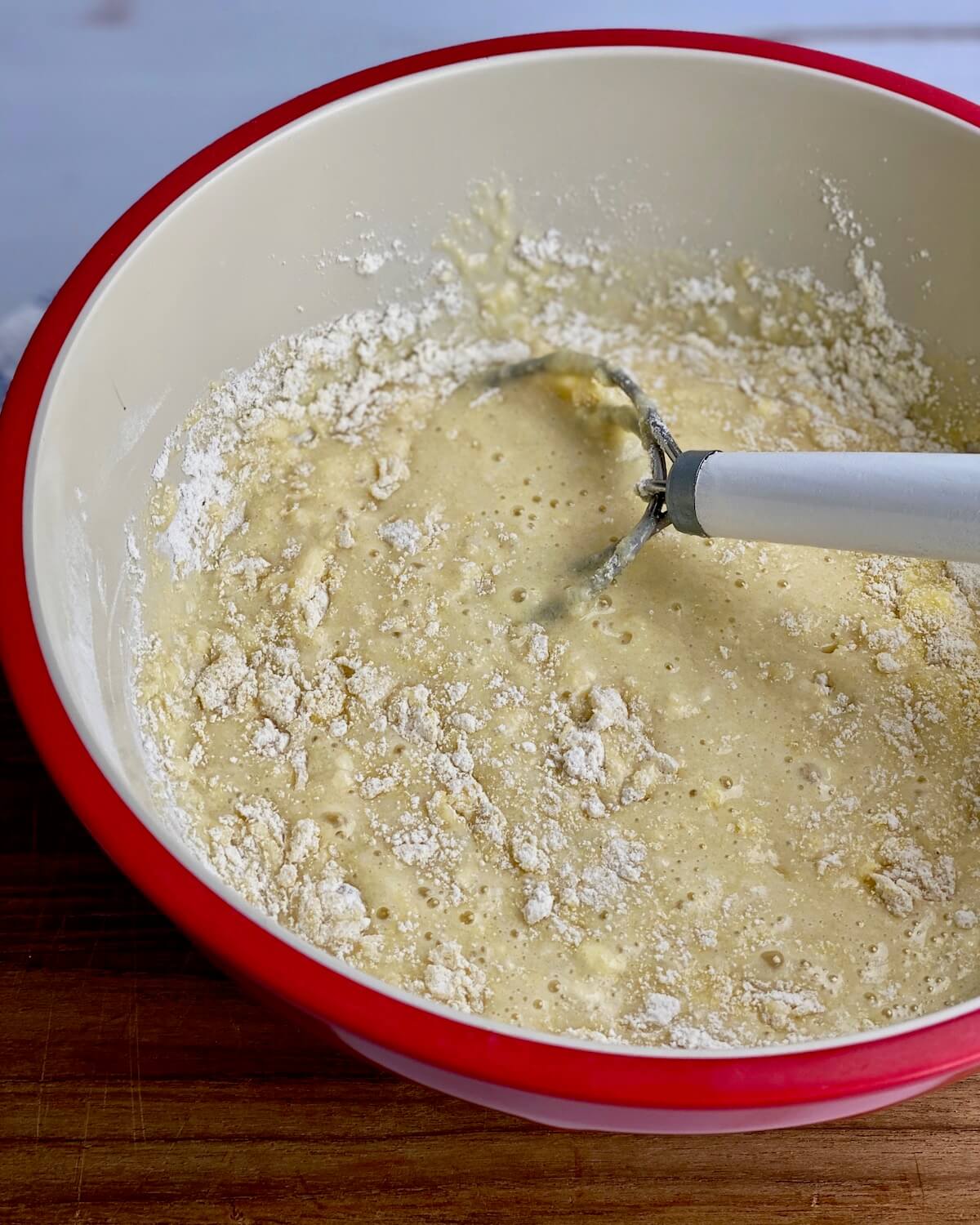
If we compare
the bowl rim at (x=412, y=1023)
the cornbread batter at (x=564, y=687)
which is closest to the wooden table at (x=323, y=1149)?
the cornbread batter at (x=564, y=687)

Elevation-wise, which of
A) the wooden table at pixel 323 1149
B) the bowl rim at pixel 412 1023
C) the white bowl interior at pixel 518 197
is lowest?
the wooden table at pixel 323 1149

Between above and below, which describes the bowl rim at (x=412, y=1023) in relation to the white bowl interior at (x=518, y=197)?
below

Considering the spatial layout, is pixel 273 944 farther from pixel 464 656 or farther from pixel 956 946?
pixel 956 946

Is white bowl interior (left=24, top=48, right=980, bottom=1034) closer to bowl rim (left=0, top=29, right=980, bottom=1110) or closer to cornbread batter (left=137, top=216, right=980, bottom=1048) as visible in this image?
cornbread batter (left=137, top=216, right=980, bottom=1048)

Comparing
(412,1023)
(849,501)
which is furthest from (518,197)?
(412,1023)

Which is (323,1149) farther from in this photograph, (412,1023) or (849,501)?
(849,501)

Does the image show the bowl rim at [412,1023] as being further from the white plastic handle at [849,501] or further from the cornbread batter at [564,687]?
the white plastic handle at [849,501]

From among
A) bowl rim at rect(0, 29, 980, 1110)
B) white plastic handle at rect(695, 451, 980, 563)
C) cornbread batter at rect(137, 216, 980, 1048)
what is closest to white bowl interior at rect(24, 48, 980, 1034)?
cornbread batter at rect(137, 216, 980, 1048)

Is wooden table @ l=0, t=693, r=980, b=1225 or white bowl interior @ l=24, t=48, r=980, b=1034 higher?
white bowl interior @ l=24, t=48, r=980, b=1034
